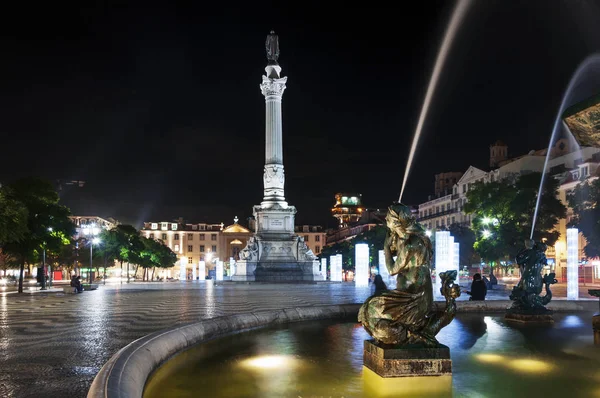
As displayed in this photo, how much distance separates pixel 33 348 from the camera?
1075cm

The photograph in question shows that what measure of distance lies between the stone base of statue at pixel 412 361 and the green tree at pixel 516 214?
42.7m

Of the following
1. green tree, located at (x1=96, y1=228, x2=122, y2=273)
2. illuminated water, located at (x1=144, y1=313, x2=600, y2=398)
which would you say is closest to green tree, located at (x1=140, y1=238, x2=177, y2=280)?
green tree, located at (x1=96, y1=228, x2=122, y2=273)

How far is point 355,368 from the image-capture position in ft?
28.5

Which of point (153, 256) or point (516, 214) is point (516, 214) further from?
point (153, 256)

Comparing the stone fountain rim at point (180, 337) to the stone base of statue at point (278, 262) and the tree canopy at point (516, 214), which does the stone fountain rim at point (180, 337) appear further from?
the stone base of statue at point (278, 262)

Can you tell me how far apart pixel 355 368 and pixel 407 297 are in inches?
56.5

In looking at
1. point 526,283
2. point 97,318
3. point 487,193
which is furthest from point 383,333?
point 487,193

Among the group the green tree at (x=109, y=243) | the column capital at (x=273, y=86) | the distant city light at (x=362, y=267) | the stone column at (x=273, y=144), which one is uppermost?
the column capital at (x=273, y=86)

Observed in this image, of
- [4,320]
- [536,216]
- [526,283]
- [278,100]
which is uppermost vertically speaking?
[278,100]

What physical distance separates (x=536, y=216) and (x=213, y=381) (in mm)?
44773

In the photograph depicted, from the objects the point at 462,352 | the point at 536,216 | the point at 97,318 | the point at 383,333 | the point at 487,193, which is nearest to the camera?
the point at 383,333

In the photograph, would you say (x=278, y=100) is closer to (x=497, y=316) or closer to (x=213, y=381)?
(x=497, y=316)

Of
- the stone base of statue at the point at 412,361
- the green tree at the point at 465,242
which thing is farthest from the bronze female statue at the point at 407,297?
the green tree at the point at 465,242

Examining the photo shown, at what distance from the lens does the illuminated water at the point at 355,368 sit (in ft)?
24.1
